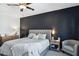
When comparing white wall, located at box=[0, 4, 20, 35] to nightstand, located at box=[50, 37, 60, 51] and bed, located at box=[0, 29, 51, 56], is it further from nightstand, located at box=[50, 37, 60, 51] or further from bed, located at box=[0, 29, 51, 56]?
nightstand, located at box=[50, 37, 60, 51]

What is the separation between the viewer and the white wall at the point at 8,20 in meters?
1.88

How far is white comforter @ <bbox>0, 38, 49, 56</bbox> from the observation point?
1.84 metres

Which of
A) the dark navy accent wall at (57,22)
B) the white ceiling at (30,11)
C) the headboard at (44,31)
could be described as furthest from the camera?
the headboard at (44,31)

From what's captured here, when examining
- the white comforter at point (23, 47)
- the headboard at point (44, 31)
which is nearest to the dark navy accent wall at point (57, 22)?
the headboard at point (44, 31)

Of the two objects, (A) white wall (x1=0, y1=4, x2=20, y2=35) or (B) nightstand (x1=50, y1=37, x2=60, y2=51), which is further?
(B) nightstand (x1=50, y1=37, x2=60, y2=51)

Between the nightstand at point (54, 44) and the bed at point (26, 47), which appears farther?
the nightstand at point (54, 44)

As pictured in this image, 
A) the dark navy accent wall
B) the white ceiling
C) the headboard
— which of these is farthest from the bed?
the white ceiling

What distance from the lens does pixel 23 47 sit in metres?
1.91

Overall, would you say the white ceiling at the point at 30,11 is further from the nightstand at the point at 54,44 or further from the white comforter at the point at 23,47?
the nightstand at the point at 54,44

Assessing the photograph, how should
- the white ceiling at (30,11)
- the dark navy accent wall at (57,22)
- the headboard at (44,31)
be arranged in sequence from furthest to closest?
the headboard at (44,31) < the dark navy accent wall at (57,22) < the white ceiling at (30,11)

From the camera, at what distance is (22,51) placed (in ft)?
6.14

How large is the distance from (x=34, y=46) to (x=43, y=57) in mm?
320

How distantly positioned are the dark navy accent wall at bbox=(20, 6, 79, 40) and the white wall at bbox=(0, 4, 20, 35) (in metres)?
0.13

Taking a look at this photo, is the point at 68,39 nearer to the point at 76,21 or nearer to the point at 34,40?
the point at 76,21
